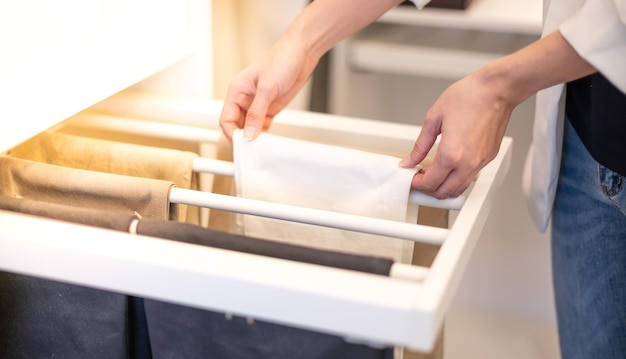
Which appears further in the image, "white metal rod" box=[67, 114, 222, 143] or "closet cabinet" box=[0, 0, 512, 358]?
"white metal rod" box=[67, 114, 222, 143]

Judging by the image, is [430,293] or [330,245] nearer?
[430,293]

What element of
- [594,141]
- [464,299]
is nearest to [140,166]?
[594,141]

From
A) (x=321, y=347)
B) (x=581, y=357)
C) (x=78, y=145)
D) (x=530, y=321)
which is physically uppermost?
(x=78, y=145)

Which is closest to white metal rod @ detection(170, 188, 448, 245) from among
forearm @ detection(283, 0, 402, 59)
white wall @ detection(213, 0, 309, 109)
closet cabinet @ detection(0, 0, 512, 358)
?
closet cabinet @ detection(0, 0, 512, 358)

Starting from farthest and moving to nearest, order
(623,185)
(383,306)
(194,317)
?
(623,185), (194,317), (383,306)

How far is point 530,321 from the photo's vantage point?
146 cm

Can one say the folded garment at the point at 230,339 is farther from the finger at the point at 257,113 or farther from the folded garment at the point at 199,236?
the finger at the point at 257,113

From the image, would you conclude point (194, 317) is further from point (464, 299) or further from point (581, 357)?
point (464, 299)

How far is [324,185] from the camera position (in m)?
0.71

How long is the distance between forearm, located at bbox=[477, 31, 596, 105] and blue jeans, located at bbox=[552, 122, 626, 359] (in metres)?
0.17

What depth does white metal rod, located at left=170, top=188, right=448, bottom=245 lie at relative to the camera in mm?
606

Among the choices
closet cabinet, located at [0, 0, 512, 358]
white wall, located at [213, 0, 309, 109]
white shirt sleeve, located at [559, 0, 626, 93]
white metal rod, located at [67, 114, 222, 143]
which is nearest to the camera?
closet cabinet, located at [0, 0, 512, 358]

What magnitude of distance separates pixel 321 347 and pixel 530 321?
1018mm

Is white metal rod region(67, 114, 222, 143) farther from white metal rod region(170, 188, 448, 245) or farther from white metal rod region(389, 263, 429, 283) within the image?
white metal rod region(389, 263, 429, 283)
